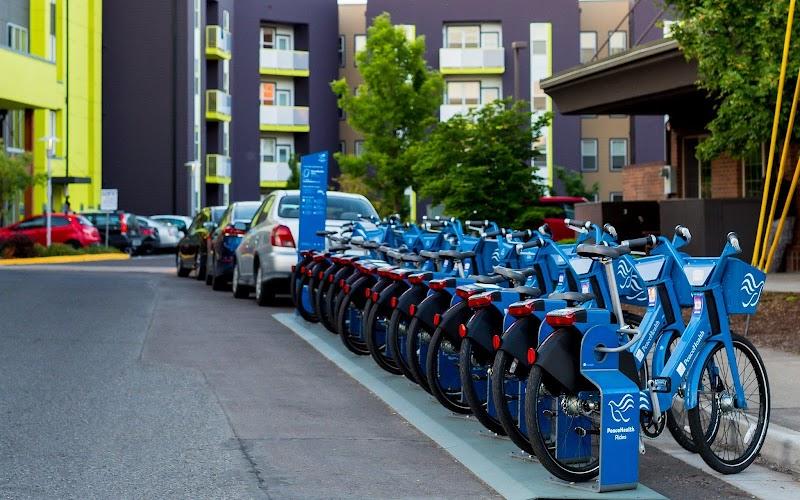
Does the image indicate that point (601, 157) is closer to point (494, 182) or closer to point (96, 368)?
point (494, 182)

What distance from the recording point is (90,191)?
5906 centimetres

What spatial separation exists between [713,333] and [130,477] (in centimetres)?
331

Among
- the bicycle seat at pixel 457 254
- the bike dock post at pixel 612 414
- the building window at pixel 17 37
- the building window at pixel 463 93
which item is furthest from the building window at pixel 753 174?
the building window at pixel 463 93

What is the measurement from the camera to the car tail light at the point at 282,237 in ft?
65.1

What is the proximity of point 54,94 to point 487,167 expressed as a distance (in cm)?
2673

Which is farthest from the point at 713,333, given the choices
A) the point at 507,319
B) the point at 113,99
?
the point at 113,99

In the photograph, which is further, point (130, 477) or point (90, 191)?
point (90, 191)

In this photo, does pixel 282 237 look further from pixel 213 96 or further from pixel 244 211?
pixel 213 96

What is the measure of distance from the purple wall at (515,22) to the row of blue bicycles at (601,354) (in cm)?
6110

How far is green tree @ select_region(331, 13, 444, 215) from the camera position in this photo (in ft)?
174

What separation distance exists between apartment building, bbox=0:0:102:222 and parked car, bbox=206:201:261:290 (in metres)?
22.0

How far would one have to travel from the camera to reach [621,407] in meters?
7.21

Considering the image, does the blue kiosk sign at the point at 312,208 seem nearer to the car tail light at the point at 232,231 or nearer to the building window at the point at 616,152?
the car tail light at the point at 232,231

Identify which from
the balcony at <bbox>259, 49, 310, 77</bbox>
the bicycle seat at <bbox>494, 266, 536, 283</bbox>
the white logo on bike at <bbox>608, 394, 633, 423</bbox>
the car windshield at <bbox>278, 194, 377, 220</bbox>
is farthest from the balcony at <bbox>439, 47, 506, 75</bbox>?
the white logo on bike at <bbox>608, 394, 633, 423</bbox>
